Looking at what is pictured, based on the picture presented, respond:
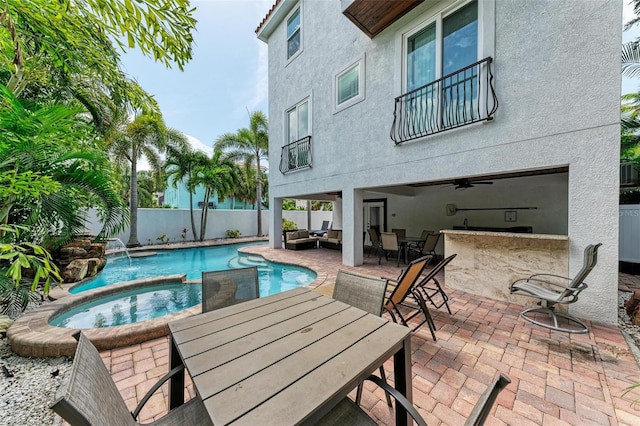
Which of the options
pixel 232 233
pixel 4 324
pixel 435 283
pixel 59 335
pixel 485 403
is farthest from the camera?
pixel 232 233

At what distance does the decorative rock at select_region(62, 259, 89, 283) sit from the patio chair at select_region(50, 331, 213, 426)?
23.2 feet

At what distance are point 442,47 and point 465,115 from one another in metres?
1.70

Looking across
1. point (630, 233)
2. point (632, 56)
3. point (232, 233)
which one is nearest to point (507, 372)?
point (630, 233)

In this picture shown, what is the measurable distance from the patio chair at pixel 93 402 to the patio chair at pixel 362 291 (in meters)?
1.54

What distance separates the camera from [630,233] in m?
6.23

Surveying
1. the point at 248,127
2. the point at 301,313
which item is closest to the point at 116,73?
the point at 301,313

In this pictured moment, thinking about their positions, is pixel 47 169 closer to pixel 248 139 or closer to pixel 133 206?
pixel 133 206

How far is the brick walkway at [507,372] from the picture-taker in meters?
2.03

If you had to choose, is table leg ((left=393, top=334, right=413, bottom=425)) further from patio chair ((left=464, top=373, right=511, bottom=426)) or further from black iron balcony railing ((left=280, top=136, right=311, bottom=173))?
black iron balcony railing ((left=280, top=136, right=311, bottom=173))

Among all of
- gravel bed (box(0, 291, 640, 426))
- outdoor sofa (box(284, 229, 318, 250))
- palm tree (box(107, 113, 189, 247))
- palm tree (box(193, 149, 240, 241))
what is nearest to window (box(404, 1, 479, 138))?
gravel bed (box(0, 291, 640, 426))

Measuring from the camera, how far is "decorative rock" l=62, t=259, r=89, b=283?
20.3 ft

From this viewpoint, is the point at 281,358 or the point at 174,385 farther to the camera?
the point at 174,385

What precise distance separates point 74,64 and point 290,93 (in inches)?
303

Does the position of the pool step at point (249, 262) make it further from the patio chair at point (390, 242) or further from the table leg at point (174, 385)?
the table leg at point (174, 385)
